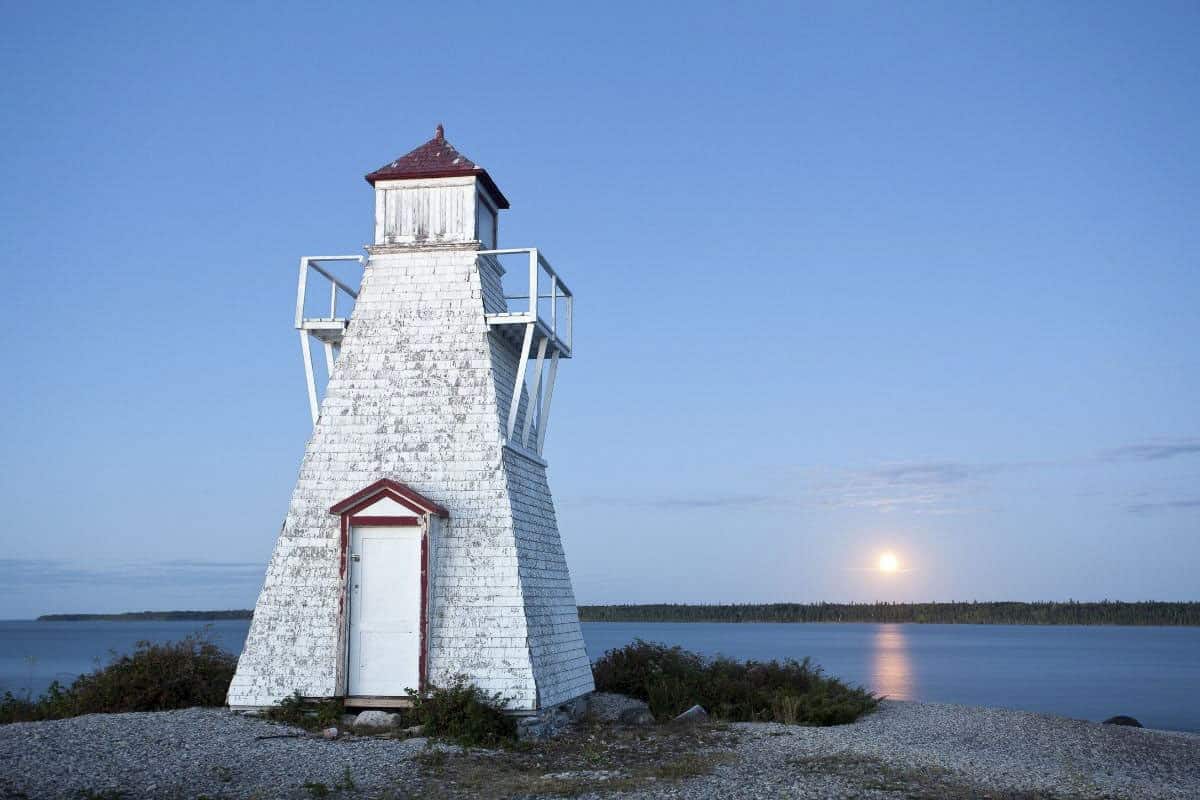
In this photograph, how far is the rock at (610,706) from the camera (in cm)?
1709

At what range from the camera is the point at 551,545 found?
17.2 metres

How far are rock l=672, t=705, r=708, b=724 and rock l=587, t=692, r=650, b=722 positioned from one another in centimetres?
57

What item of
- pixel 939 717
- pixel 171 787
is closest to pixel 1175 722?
pixel 939 717

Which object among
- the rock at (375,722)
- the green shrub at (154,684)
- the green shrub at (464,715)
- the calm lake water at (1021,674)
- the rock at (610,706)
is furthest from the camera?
the calm lake water at (1021,674)

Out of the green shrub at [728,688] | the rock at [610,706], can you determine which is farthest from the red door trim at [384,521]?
the green shrub at [728,688]

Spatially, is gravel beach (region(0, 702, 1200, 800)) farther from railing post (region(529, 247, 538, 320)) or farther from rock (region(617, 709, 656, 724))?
railing post (region(529, 247, 538, 320))

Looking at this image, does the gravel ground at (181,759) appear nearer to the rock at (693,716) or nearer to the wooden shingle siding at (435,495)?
the wooden shingle siding at (435,495)

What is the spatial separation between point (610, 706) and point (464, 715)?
13.7 ft

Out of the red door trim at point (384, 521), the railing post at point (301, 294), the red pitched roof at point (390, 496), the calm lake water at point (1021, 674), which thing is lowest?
the calm lake water at point (1021, 674)

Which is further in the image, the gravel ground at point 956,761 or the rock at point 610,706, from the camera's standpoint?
the rock at point 610,706

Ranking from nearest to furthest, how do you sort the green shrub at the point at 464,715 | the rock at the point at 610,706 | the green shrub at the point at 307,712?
the green shrub at the point at 464,715 < the green shrub at the point at 307,712 < the rock at the point at 610,706

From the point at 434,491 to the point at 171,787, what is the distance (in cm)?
563

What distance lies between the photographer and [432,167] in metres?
16.7

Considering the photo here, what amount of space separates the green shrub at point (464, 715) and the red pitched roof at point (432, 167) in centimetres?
741
